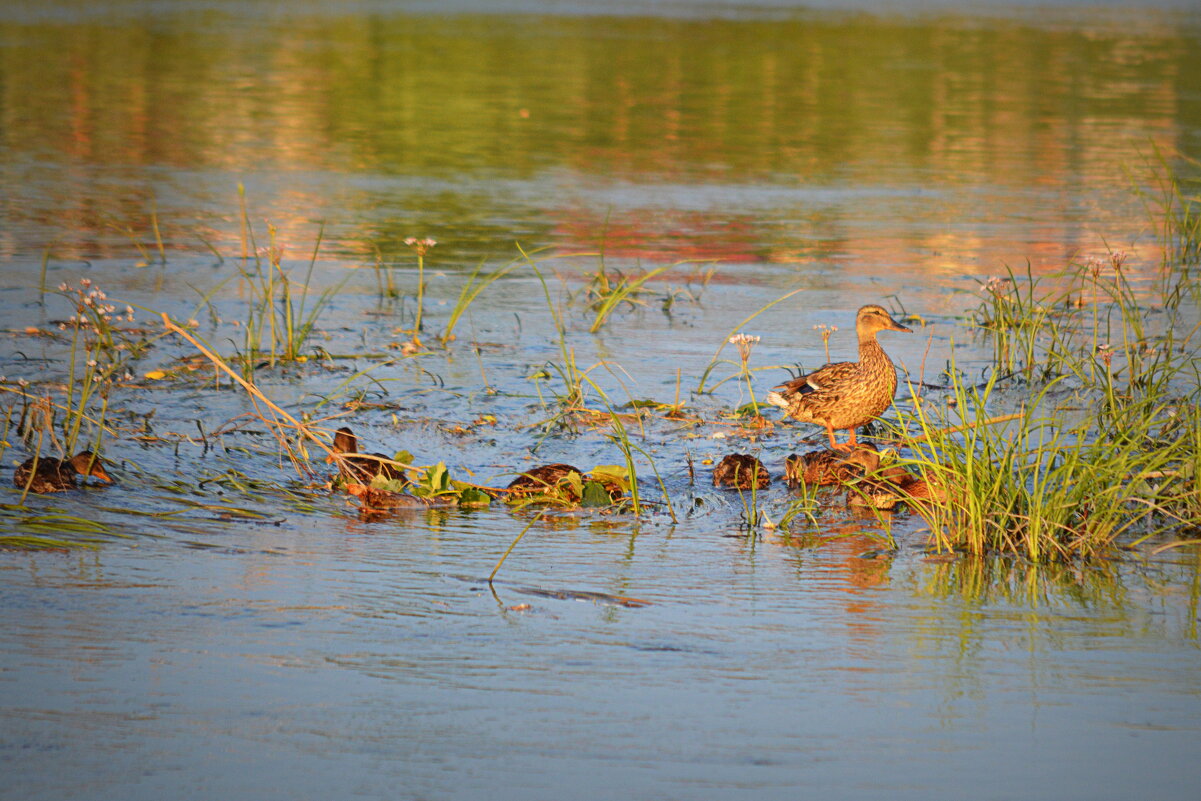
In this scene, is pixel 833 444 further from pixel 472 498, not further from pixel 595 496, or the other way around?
pixel 472 498

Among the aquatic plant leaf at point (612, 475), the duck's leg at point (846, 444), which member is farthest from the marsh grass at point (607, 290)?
the aquatic plant leaf at point (612, 475)

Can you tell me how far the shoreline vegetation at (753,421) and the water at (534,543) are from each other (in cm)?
9

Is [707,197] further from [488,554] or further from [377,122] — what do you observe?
[488,554]

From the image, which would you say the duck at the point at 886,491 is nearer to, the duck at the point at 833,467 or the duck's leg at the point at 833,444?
the duck at the point at 833,467

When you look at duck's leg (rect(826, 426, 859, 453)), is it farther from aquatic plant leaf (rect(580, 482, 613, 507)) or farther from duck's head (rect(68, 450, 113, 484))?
duck's head (rect(68, 450, 113, 484))

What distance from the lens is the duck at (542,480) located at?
573 centimetres

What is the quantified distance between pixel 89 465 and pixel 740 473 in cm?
256

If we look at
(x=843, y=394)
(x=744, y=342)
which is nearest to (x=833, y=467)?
(x=843, y=394)

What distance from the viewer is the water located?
3662mm

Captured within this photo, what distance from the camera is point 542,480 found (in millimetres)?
5734

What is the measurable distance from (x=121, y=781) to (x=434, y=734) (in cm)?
75

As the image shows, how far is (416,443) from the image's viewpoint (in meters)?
6.64

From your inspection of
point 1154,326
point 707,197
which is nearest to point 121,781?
point 1154,326

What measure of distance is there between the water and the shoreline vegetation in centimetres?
9
